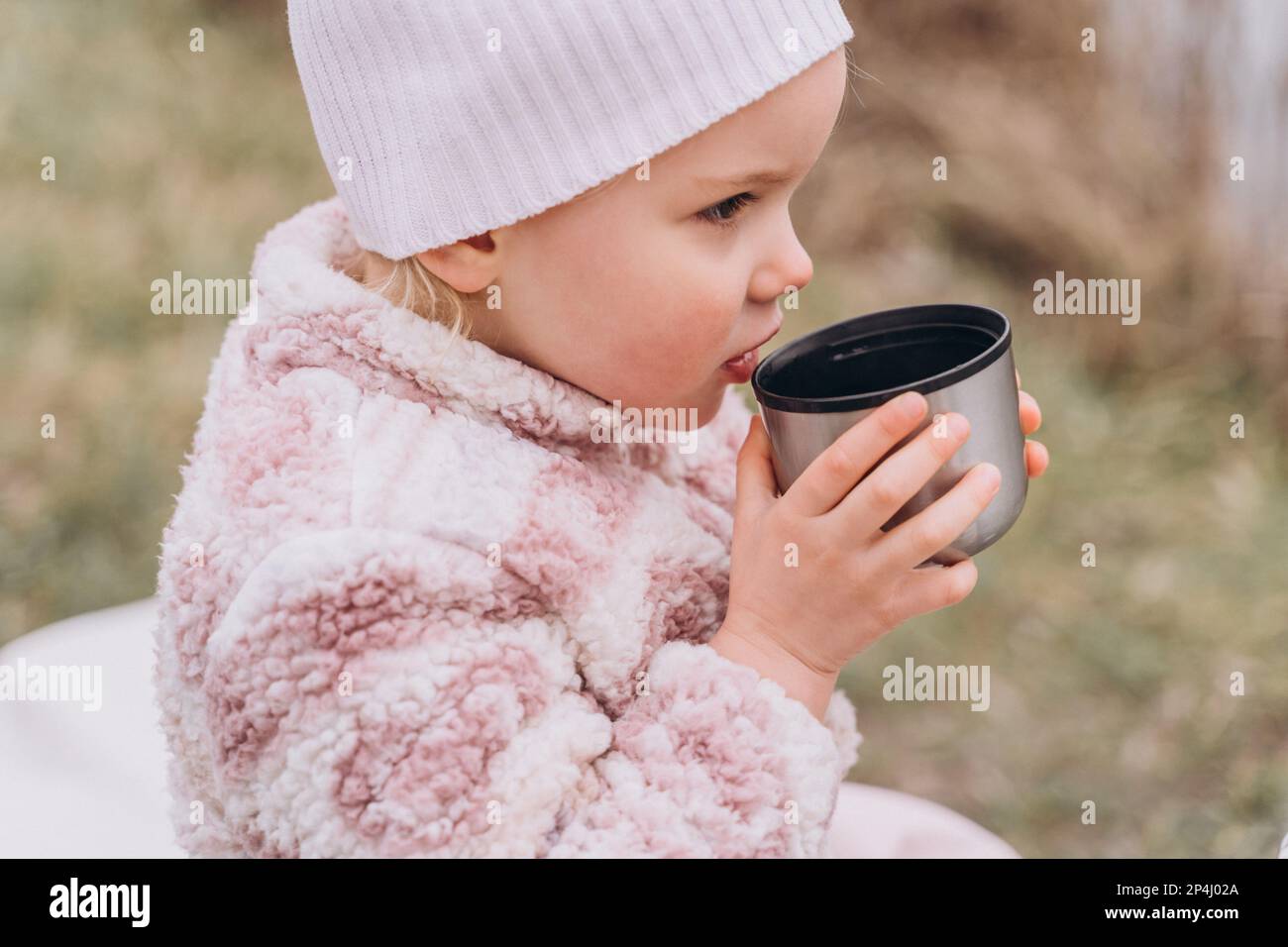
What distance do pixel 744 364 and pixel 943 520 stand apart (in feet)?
0.76

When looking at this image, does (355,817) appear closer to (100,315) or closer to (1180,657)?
(1180,657)

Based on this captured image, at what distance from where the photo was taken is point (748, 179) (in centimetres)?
88

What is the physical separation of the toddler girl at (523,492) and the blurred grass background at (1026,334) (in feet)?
2.88

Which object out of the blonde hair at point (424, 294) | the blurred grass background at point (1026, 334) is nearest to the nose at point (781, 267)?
the blonde hair at point (424, 294)

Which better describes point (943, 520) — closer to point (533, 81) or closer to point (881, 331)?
point (881, 331)

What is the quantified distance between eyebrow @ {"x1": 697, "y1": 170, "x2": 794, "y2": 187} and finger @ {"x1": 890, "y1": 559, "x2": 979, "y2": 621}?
306 millimetres

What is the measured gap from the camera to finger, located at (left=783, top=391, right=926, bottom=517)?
0.81 metres

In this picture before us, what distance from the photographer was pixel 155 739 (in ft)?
4.33

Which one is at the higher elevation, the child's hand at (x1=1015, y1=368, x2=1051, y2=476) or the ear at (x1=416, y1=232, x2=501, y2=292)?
the ear at (x1=416, y1=232, x2=501, y2=292)

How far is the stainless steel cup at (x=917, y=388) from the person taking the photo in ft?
2.73

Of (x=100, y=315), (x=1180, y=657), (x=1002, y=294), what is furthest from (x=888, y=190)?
(x=100, y=315)

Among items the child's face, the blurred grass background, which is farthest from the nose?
the blurred grass background

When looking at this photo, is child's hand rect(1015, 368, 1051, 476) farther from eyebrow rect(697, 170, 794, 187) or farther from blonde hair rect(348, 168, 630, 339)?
blonde hair rect(348, 168, 630, 339)

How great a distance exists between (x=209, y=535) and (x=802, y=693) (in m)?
0.45
